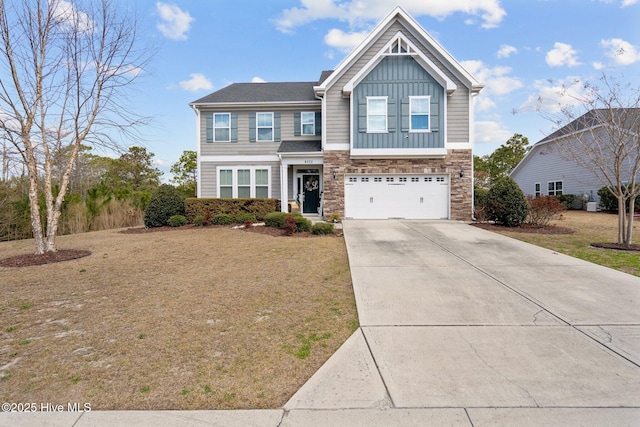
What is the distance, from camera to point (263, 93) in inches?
740

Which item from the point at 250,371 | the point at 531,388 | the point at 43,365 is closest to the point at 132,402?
the point at 250,371

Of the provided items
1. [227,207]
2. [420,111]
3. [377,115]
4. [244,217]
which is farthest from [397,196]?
[227,207]

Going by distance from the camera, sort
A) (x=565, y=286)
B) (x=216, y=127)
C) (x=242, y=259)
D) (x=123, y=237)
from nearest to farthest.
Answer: (x=565, y=286)
(x=242, y=259)
(x=123, y=237)
(x=216, y=127)

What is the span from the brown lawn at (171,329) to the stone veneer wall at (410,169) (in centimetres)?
777

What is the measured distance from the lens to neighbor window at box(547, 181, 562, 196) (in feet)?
83.5

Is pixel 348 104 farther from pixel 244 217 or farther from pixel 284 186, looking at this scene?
pixel 244 217

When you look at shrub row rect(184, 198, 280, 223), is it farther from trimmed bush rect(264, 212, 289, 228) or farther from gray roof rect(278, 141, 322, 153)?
gray roof rect(278, 141, 322, 153)

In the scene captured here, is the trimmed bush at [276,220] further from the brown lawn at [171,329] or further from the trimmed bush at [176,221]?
the brown lawn at [171,329]

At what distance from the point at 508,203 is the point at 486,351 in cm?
1075

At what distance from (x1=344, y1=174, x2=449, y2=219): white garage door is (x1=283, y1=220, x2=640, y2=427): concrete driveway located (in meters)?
8.60

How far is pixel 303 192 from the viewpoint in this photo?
1819 cm

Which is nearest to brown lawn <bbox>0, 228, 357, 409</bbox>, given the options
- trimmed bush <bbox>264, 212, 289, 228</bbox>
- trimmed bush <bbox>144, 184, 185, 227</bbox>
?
trimmed bush <bbox>264, 212, 289, 228</bbox>

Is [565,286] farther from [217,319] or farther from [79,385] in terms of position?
[79,385]

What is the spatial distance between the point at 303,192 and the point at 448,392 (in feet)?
50.9
